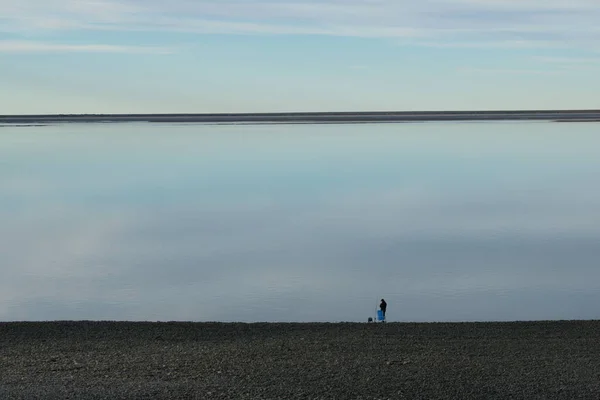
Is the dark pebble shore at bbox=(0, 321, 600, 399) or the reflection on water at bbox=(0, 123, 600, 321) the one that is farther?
the reflection on water at bbox=(0, 123, 600, 321)

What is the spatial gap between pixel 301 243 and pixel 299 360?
469 inches

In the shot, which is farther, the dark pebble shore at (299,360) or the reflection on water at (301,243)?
the reflection on water at (301,243)

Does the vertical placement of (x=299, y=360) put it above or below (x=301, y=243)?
below

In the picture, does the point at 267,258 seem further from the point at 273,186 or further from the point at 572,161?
the point at 572,161

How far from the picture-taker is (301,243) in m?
23.8

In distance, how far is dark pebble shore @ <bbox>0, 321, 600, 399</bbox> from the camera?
1047cm

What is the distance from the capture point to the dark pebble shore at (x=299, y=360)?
1047 cm

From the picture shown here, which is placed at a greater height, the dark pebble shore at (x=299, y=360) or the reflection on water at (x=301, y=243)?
the reflection on water at (x=301, y=243)

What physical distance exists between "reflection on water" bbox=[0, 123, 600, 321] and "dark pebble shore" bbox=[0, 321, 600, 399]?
6.80 ft

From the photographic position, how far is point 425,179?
4097 cm

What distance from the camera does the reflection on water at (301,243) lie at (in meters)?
17.1

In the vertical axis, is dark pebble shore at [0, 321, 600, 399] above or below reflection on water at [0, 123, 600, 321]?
below

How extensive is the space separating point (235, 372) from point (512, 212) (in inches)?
777

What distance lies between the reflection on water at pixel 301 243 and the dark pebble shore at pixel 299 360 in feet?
6.80
